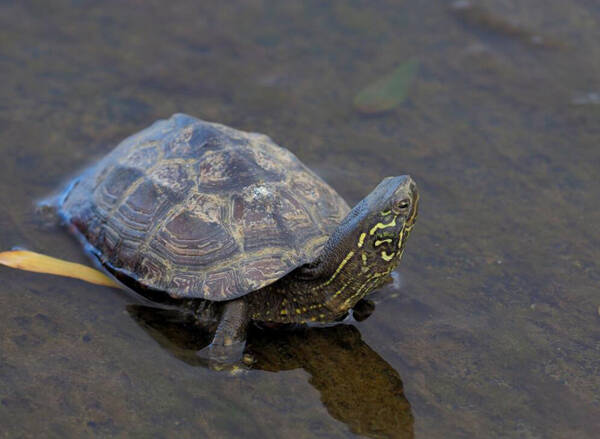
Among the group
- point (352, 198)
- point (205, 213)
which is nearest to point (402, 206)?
point (205, 213)

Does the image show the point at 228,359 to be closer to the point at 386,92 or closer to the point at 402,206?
the point at 402,206

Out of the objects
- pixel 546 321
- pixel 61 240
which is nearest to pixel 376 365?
pixel 546 321

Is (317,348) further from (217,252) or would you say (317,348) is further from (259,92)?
(259,92)

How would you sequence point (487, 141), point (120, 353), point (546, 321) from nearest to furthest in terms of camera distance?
point (120, 353) → point (546, 321) → point (487, 141)

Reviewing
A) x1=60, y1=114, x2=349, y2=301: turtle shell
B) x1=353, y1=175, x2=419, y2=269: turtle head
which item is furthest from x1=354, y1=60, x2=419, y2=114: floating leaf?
x1=353, y1=175, x2=419, y2=269: turtle head

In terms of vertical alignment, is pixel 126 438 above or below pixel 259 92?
below

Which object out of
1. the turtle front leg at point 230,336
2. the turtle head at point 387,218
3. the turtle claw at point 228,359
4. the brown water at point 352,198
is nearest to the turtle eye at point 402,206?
the turtle head at point 387,218

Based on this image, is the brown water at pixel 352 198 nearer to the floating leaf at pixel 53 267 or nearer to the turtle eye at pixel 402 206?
the floating leaf at pixel 53 267
